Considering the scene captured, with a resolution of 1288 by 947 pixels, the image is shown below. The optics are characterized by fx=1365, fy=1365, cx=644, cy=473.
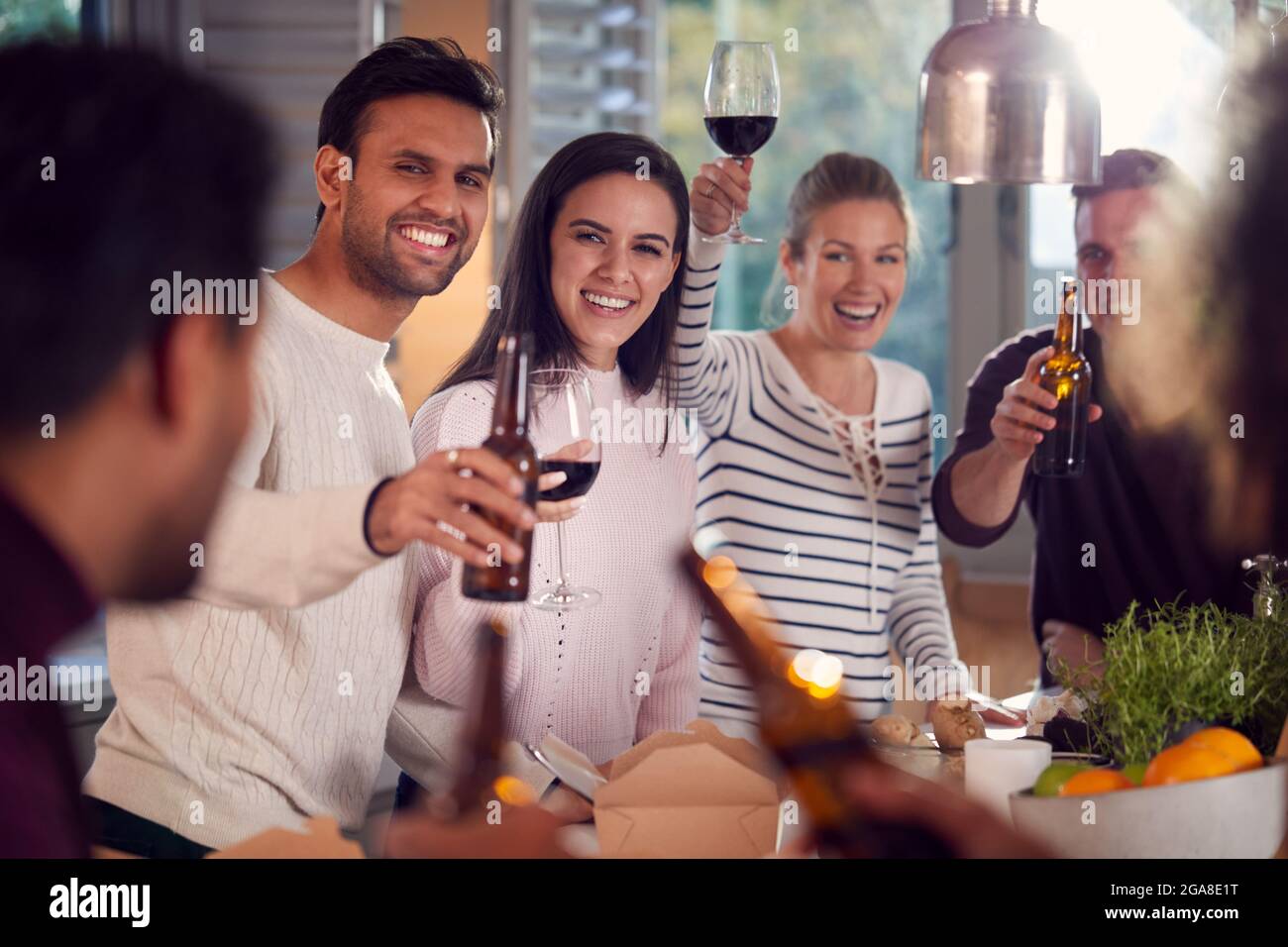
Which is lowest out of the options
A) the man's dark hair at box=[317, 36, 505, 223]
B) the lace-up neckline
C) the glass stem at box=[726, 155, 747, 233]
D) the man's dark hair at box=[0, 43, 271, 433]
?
the lace-up neckline

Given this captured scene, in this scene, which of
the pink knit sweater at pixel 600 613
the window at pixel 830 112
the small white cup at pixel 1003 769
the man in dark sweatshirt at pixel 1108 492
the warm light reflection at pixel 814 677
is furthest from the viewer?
the window at pixel 830 112

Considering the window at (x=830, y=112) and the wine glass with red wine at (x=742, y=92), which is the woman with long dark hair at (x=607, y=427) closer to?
the wine glass with red wine at (x=742, y=92)

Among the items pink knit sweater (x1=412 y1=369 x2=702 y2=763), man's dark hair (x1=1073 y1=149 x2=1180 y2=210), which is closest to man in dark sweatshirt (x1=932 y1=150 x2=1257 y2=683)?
man's dark hair (x1=1073 y1=149 x2=1180 y2=210)

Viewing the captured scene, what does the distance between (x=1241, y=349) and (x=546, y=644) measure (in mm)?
1055

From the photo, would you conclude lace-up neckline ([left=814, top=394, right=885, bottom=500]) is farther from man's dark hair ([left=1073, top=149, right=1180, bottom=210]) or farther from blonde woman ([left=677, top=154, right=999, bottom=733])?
man's dark hair ([left=1073, top=149, right=1180, bottom=210])

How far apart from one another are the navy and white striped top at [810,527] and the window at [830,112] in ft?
3.55

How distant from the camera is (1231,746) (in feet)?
3.64

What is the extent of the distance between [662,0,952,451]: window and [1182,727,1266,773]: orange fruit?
2256 mm

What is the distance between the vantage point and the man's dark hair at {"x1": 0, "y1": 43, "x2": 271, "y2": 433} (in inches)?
30.1

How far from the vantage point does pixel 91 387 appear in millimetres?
772

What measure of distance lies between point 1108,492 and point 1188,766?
1.21 m

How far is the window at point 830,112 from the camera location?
3502mm

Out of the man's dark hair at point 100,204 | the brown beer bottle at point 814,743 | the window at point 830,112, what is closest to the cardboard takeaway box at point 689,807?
the brown beer bottle at point 814,743

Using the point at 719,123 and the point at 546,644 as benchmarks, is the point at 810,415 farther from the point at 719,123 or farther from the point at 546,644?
the point at 546,644
